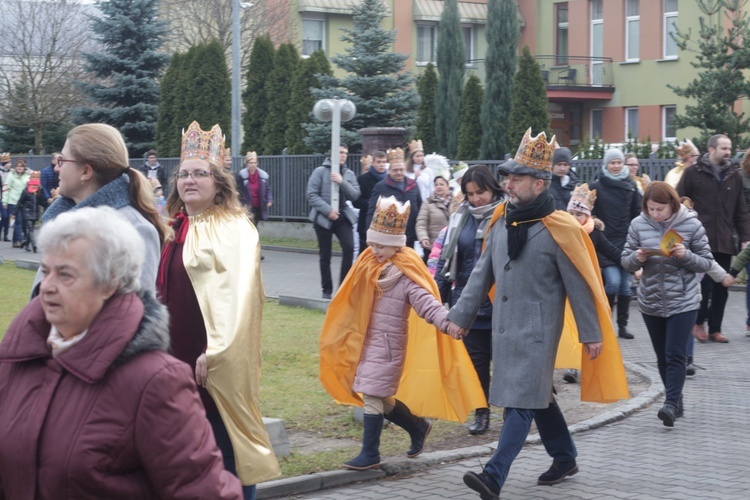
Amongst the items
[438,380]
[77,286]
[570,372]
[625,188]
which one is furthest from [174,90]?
[77,286]

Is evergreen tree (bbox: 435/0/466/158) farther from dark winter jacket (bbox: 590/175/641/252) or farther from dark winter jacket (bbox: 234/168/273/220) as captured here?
dark winter jacket (bbox: 590/175/641/252)

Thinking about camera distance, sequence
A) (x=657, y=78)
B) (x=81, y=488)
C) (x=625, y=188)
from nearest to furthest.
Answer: (x=81, y=488) → (x=625, y=188) → (x=657, y=78)

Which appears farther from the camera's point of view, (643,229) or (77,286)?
(643,229)

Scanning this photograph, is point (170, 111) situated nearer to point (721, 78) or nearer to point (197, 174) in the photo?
point (721, 78)

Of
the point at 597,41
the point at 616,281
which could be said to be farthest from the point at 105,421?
the point at 597,41

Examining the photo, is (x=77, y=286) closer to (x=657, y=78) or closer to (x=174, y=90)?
(x=174, y=90)

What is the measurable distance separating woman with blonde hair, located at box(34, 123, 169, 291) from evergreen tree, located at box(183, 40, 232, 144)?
97.9ft

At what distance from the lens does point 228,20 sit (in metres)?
41.8

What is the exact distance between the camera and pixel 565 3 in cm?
4209

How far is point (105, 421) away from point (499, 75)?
105ft

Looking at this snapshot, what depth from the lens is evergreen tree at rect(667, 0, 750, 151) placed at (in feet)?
70.4

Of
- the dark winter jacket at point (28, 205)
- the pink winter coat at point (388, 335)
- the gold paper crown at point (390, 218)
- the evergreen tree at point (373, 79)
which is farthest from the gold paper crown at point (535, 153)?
the evergreen tree at point (373, 79)

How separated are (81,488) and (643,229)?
21.4ft

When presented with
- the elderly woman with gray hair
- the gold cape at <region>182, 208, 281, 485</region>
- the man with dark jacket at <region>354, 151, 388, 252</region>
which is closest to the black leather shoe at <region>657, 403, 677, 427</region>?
the gold cape at <region>182, 208, 281, 485</region>
